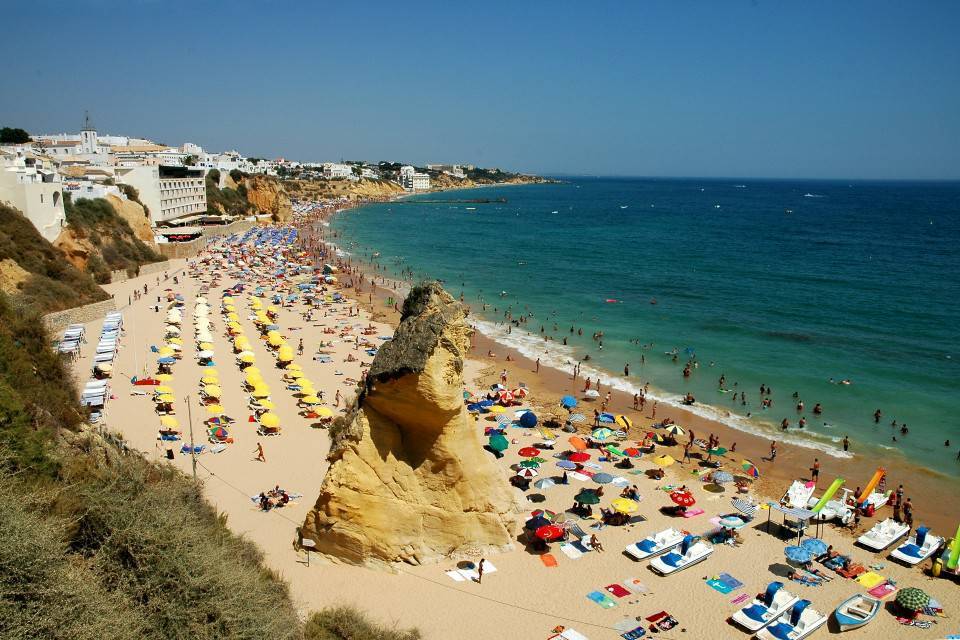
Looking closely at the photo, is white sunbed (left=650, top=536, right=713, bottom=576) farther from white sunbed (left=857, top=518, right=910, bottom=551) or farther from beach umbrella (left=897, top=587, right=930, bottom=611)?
white sunbed (left=857, top=518, right=910, bottom=551)

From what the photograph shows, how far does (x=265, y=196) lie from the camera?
91000 mm

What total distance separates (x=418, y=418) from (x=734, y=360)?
23.3 metres

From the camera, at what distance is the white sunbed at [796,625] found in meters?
11.8

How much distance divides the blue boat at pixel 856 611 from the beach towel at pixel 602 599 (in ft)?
14.6

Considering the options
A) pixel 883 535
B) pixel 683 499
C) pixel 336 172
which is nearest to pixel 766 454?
pixel 883 535

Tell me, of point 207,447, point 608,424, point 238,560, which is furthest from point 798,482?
point 207,447

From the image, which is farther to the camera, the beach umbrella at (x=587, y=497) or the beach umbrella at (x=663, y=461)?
the beach umbrella at (x=663, y=461)

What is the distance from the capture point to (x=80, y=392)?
2083 cm

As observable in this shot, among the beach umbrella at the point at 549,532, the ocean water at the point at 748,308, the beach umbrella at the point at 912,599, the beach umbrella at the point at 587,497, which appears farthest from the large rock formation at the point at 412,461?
the ocean water at the point at 748,308

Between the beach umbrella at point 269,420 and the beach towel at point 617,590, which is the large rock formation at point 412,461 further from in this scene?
the beach umbrella at point 269,420

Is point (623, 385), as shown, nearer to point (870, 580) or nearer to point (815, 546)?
point (815, 546)

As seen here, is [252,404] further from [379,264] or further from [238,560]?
[379,264]

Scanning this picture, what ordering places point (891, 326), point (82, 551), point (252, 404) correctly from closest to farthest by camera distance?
1. point (82, 551)
2. point (252, 404)
3. point (891, 326)

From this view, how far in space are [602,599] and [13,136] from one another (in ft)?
303
